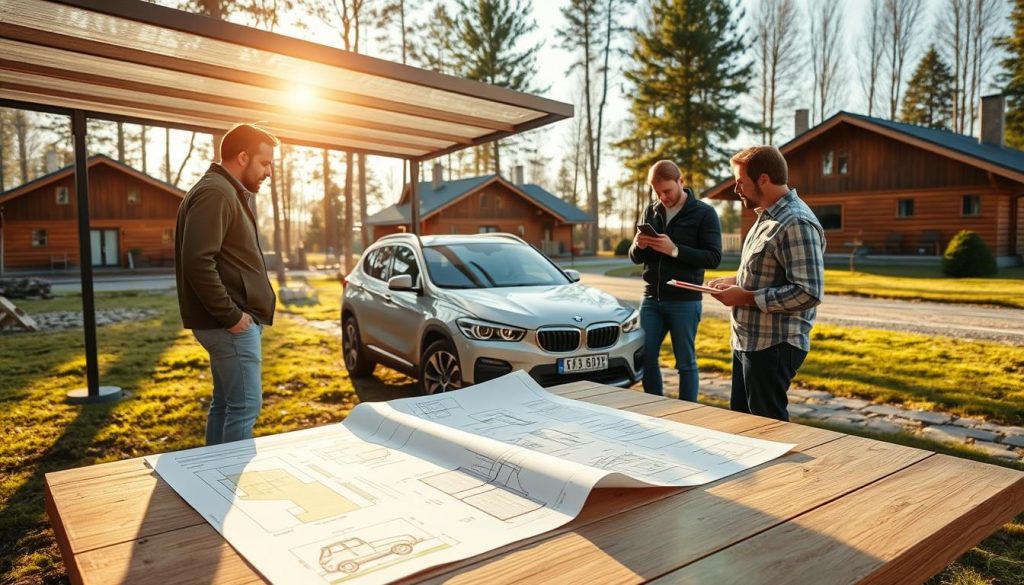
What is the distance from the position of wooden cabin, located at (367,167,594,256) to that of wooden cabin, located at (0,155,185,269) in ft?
38.2

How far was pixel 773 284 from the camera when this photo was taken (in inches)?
130

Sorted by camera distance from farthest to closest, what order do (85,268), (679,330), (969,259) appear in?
1. (969,259)
2. (85,268)
3. (679,330)

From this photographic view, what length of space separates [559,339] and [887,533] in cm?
443

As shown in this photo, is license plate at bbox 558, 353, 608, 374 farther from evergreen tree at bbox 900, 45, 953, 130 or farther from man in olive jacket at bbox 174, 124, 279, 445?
evergreen tree at bbox 900, 45, 953, 130

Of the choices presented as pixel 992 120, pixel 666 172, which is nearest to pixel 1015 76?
pixel 992 120

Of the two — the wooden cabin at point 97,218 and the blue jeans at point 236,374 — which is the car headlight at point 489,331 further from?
the wooden cabin at point 97,218

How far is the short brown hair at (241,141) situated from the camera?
11.5 feet

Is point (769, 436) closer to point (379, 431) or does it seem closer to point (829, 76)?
point (379, 431)

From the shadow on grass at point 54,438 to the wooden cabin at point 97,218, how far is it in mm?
28643

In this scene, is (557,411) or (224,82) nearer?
(557,411)

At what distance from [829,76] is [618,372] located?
42815 mm

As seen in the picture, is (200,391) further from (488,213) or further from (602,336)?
(488,213)

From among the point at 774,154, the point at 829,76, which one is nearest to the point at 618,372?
the point at 774,154

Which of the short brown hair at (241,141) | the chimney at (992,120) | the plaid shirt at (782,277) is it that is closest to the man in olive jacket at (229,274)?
the short brown hair at (241,141)
